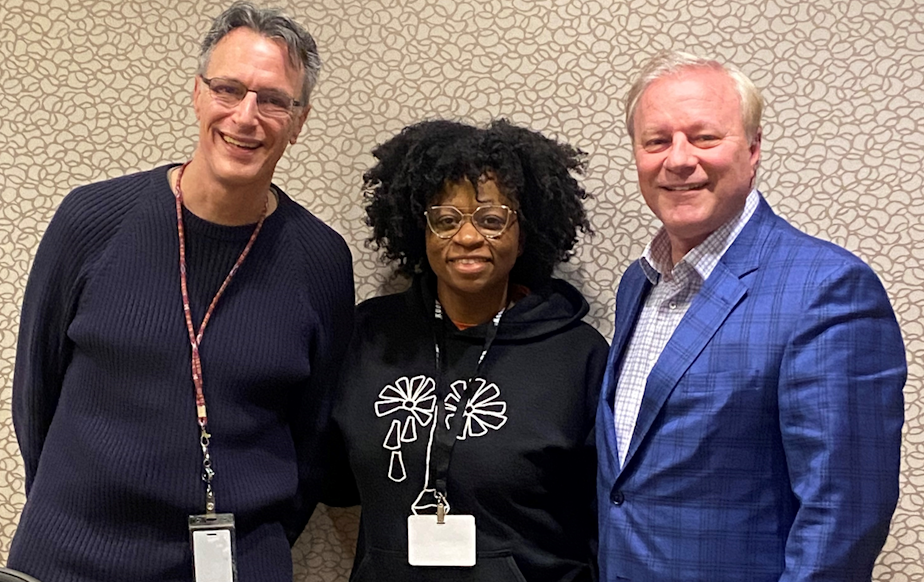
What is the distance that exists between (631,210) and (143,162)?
122 centimetres

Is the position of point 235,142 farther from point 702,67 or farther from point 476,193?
point 702,67

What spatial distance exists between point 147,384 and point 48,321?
0.24m

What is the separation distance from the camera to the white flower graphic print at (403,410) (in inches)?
66.9

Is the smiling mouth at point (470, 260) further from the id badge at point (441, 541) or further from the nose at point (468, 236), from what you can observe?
the id badge at point (441, 541)

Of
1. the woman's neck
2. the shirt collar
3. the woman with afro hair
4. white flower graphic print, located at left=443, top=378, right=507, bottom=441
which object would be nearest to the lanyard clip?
the woman with afro hair

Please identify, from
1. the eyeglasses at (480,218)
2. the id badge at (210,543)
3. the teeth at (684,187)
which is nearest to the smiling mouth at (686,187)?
the teeth at (684,187)

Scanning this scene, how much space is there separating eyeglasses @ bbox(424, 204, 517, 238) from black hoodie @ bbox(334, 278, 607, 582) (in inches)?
6.9

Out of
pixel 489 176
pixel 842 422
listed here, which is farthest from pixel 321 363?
pixel 842 422

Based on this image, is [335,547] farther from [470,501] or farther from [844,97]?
[844,97]

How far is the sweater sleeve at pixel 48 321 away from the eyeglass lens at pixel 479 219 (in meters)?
0.69

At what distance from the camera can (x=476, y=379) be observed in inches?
68.0

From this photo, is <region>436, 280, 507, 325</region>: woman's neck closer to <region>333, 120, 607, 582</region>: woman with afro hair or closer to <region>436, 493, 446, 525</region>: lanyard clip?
<region>333, 120, 607, 582</region>: woman with afro hair

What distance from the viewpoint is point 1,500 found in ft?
6.82

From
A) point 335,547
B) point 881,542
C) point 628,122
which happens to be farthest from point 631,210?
point 335,547
